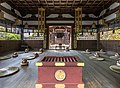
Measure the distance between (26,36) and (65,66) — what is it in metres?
9.17

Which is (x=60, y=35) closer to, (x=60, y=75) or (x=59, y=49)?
(x=59, y=49)

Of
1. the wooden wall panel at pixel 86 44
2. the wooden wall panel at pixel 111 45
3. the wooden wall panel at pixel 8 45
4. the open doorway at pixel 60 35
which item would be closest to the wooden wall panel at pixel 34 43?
the wooden wall panel at pixel 8 45

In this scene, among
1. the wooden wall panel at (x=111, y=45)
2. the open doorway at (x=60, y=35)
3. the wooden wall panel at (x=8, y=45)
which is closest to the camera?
the wooden wall panel at (x=8, y=45)

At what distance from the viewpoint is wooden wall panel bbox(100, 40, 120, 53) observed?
696 cm

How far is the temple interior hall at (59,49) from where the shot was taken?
1512 mm

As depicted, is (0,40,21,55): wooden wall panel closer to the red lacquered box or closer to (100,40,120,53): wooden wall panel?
the red lacquered box

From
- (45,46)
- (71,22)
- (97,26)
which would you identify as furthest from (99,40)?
(45,46)

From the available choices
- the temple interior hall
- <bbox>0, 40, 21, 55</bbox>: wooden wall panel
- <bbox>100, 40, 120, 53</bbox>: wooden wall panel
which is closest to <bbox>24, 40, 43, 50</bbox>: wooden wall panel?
the temple interior hall

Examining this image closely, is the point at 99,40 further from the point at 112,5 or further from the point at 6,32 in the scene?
the point at 6,32

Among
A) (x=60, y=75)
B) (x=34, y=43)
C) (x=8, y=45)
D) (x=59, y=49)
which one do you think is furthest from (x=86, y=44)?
(x=60, y=75)

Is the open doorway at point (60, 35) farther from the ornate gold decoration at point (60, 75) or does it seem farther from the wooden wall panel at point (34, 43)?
the ornate gold decoration at point (60, 75)

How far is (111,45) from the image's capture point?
25.6 ft

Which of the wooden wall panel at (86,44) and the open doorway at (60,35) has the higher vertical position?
the open doorway at (60,35)

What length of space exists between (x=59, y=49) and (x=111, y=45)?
119 inches
